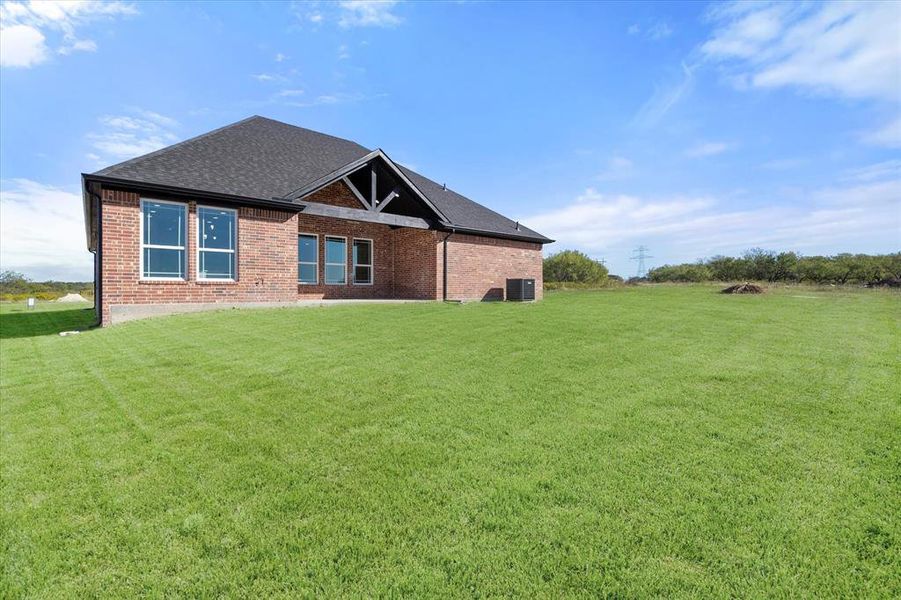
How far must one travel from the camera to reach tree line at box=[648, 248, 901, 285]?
25141 millimetres

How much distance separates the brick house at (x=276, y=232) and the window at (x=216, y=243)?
3 cm

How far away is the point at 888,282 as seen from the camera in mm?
22844

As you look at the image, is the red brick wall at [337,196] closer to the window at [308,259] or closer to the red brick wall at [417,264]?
the window at [308,259]

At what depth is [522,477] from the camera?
289 centimetres

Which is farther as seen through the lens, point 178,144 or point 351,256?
point 351,256

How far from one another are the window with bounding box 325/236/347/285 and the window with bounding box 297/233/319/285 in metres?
0.46

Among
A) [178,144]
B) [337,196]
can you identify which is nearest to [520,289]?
[337,196]

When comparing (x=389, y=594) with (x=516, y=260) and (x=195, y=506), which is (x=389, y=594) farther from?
(x=516, y=260)

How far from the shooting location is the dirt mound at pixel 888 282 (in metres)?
22.3

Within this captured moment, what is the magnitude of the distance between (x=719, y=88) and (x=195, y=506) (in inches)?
563

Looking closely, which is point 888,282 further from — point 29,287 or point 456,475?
point 29,287

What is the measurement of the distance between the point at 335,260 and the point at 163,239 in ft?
20.7

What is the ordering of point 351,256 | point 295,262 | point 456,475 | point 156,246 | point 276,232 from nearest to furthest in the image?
point 456,475
point 156,246
point 276,232
point 295,262
point 351,256

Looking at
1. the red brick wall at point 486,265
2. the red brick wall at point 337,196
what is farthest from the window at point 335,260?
the red brick wall at point 486,265
